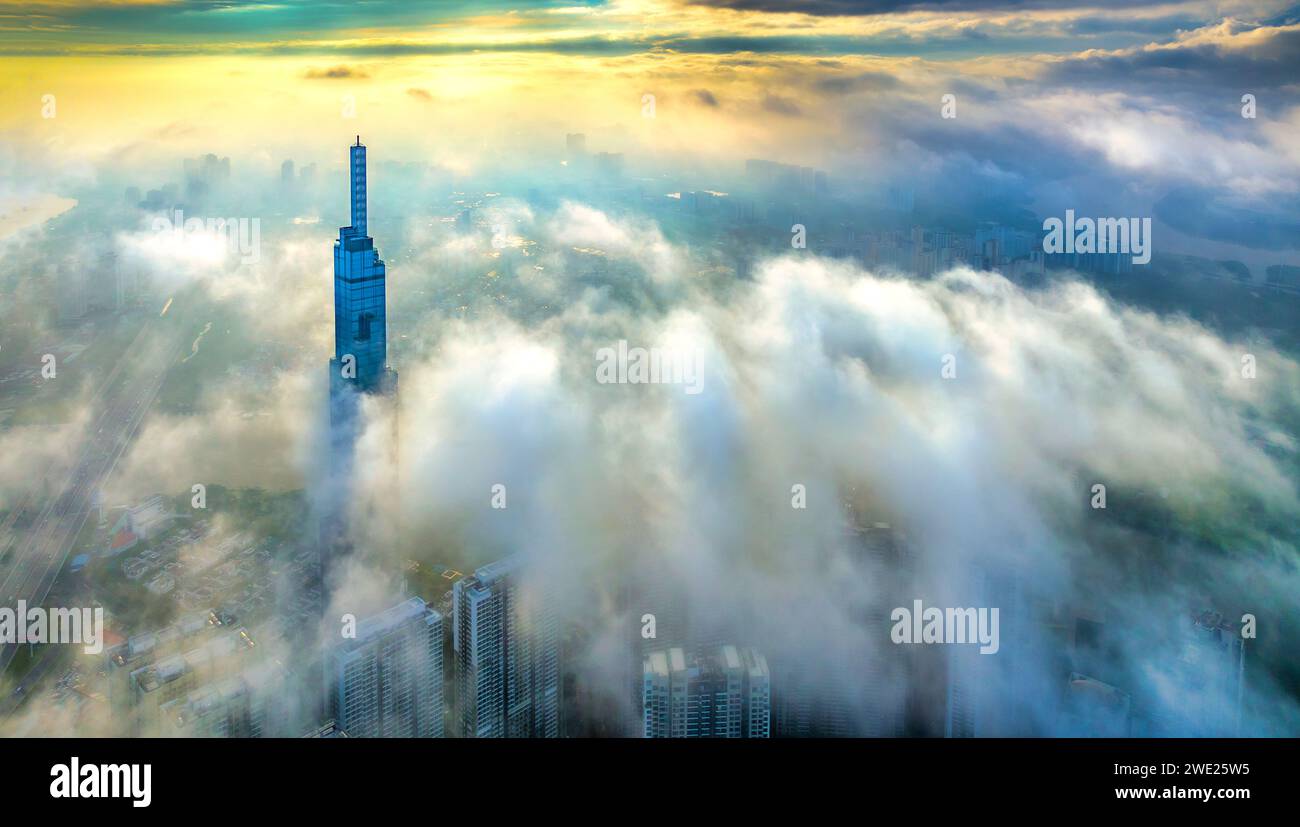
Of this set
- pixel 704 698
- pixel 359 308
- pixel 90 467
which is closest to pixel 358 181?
pixel 359 308

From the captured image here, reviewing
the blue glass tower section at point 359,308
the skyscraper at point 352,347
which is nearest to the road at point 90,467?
the skyscraper at point 352,347

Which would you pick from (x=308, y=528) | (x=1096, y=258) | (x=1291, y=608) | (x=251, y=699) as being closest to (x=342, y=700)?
(x=251, y=699)

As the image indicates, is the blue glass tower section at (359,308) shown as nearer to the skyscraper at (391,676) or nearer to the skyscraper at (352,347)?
the skyscraper at (352,347)

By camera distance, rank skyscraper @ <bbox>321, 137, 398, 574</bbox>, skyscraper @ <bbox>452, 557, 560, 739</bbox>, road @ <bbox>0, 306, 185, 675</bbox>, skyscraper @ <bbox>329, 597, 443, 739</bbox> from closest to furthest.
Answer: skyscraper @ <bbox>329, 597, 443, 739</bbox> → skyscraper @ <bbox>452, 557, 560, 739</bbox> → road @ <bbox>0, 306, 185, 675</bbox> → skyscraper @ <bbox>321, 137, 398, 574</bbox>

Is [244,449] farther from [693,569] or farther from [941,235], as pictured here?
[941,235]

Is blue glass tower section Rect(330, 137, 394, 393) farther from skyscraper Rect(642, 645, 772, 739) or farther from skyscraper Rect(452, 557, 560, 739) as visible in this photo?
skyscraper Rect(642, 645, 772, 739)

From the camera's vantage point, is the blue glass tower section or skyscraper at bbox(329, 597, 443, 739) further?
the blue glass tower section

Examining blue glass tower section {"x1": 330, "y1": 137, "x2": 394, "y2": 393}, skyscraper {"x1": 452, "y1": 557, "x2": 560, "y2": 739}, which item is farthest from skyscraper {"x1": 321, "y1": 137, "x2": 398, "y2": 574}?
skyscraper {"x1": 452, "y1": 557, "x2": 560, "y2": 739}
